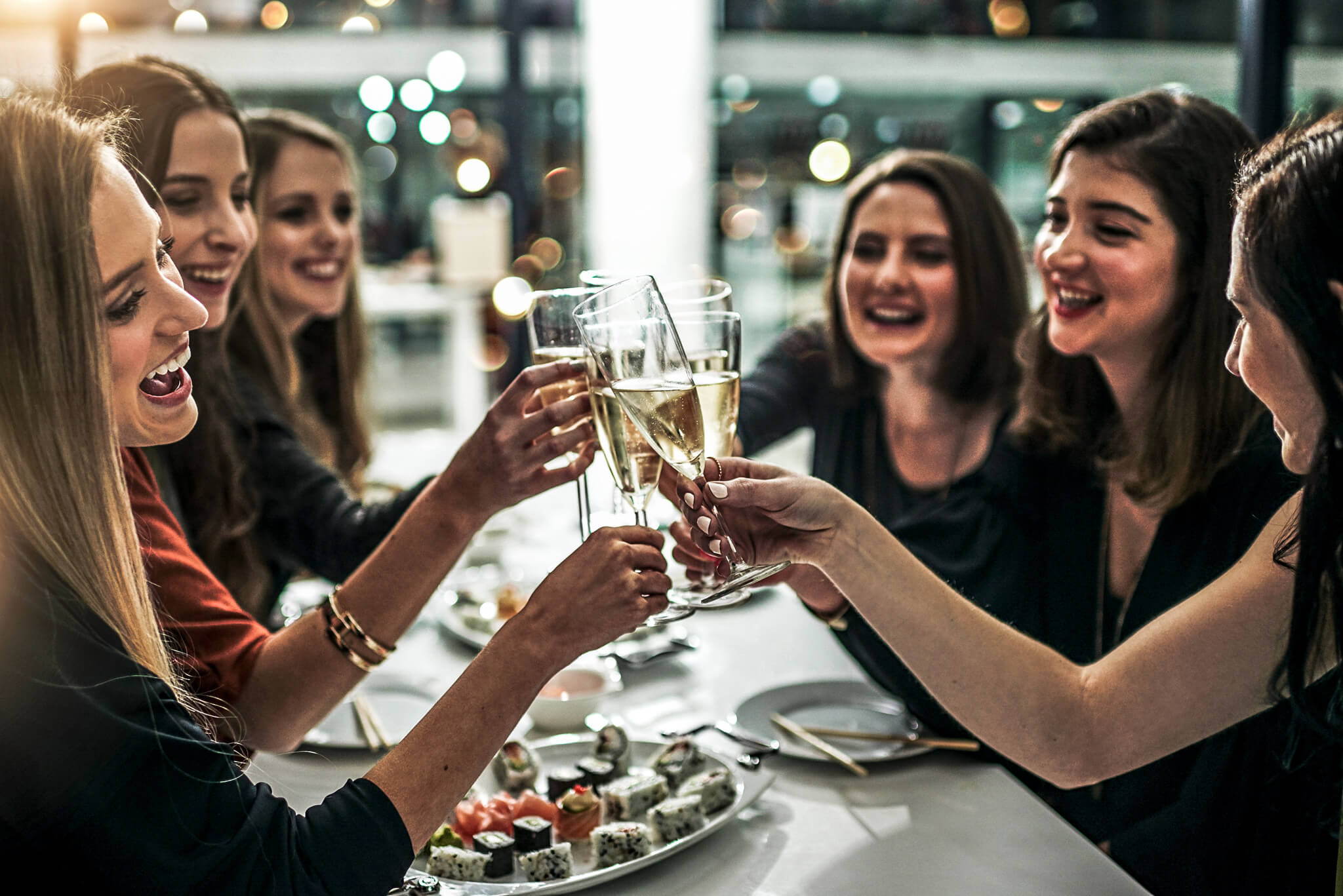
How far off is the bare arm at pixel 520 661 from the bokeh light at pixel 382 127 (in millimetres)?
6007

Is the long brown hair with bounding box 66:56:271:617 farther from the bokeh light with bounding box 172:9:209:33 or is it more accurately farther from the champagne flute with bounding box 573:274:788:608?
the bokeh light with bounding box 172:9:209:33

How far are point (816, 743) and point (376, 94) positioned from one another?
5730mm

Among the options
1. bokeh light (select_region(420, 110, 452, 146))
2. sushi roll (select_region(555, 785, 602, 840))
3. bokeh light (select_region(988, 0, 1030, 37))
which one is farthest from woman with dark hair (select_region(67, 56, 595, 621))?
bokeh light (select_region(420, 110, 452, 146))

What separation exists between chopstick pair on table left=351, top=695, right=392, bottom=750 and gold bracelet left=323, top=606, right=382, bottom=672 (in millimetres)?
112

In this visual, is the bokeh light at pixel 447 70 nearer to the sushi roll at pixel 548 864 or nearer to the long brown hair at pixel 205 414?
the long brown hair at pixel 205 414

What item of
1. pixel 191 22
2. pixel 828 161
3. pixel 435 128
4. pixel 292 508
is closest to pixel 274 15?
pixel 191 22

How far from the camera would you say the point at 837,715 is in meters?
1.52

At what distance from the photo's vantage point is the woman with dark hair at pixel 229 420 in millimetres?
1786

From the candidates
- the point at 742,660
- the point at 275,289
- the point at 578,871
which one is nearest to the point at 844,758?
the point at 578,871

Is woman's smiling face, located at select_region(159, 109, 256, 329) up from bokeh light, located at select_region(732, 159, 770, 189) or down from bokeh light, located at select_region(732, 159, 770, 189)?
down

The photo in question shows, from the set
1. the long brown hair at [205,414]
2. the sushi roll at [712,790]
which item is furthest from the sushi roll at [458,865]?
the long brown hair at [205,414]

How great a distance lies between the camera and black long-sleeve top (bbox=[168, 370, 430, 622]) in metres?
1.93

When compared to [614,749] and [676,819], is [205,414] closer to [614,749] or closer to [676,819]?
[614,749]

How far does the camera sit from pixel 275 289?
2.44 metres
